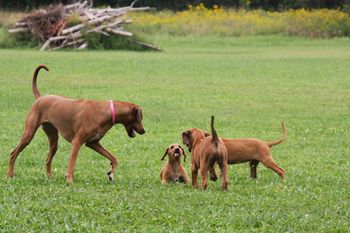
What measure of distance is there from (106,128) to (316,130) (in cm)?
767

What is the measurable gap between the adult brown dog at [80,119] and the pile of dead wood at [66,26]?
104 ft

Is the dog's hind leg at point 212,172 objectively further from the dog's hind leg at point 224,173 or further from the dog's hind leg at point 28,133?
the dog's hind leg at point 28,133

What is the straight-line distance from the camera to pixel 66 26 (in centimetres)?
4362

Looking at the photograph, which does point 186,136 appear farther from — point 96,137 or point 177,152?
point 96,137

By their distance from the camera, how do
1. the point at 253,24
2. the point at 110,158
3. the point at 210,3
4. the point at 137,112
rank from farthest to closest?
the point at 210,3 < the point at 253,24 < the point at 110,158 < the point at 137,112

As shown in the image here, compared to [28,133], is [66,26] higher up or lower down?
lower down

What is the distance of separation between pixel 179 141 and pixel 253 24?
131 ft

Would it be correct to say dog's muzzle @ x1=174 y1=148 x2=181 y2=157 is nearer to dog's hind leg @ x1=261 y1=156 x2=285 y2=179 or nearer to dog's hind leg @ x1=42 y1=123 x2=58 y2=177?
dog's hind leg @ x1=261 y1=156 x2=285 y2=179

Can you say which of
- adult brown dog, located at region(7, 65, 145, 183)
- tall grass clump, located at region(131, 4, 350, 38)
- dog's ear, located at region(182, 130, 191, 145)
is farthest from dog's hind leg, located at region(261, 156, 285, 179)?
tall grass clump, located at region(131, 4, 350, 38)

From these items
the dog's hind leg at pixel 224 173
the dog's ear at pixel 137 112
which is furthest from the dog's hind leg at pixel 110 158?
the dog's hind leg at pixel 224 173

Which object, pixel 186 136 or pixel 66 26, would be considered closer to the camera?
pixel 186 136

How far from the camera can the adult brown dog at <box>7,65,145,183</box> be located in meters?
11.0

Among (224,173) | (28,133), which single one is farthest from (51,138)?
(224,173)

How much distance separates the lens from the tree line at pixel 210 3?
6694cm
